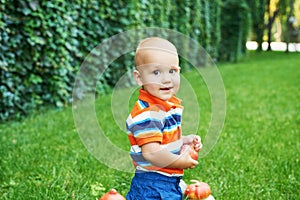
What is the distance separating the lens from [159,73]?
6.23 feet

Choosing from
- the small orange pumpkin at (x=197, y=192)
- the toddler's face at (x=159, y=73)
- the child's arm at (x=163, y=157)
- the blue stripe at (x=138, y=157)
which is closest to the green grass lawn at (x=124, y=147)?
the small orange pumpkin at (x=197, y=192)

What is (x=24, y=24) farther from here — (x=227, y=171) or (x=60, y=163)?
(x=227, y=171)

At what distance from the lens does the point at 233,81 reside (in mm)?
7980

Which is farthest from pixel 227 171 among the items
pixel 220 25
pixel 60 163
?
pixel 220 25

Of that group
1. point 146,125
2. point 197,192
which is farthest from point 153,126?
point 197,192

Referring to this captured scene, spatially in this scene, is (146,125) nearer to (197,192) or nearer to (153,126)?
(153,126)

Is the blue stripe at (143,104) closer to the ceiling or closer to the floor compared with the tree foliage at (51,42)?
closer to the ceiling

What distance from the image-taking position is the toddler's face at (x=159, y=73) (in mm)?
1880

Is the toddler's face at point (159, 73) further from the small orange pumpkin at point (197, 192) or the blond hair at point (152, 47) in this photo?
the small orange pumpkin at point (197, 192)

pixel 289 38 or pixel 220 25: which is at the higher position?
pixel 220 25

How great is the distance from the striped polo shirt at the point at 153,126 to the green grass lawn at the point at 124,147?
0.63 meters

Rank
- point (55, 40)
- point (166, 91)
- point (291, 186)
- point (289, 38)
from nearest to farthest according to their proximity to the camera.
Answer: point (166, 91)
point (291, 186)
point (55, 40)
point (289, 38)

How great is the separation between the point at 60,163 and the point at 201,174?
1009 millimetres

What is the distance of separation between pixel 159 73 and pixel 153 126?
0.23 m
